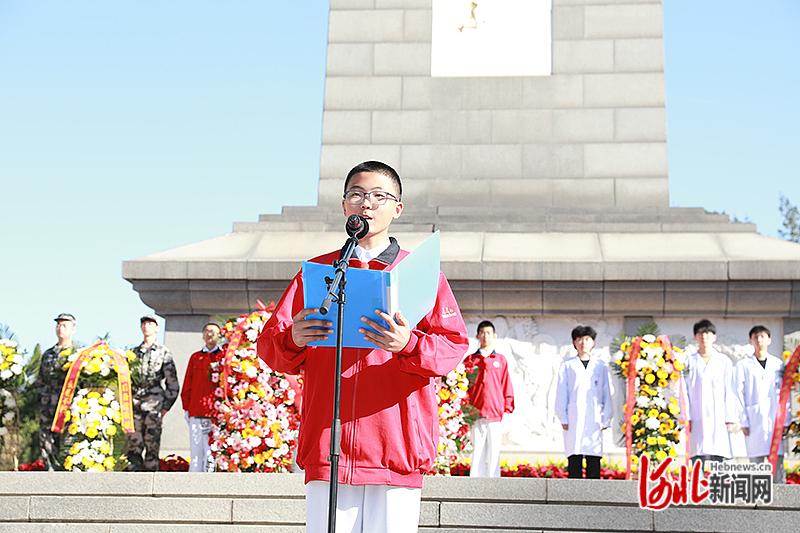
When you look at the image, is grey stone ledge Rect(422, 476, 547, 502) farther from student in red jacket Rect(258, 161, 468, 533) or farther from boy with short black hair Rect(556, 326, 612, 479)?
student in red jacket Rect(258, 161, 468, 533)

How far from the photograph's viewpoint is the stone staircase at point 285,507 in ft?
23.6

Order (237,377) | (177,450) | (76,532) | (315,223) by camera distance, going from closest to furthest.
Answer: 1. (76,532)
2. (237,377)
3. (177,450)
4. (315,223)

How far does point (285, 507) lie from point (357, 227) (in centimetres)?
425

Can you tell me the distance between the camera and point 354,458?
3.65 metres

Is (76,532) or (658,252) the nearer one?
(76,532)

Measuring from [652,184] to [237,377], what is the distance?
730cm

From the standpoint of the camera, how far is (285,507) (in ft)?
24.5

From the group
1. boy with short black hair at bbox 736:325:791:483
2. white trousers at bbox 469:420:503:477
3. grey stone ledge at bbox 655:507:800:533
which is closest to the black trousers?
white trousers at bbox 469:420:503:477

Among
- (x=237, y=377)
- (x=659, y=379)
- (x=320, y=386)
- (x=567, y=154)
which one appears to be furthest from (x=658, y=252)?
(x=320, y=386)

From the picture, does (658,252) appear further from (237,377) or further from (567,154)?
(237,377)

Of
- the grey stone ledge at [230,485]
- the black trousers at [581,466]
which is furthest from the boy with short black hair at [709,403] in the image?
the grey stone ledge at [230,485]

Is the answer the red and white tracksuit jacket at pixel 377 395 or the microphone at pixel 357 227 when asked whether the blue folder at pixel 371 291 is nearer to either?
the red and white tracksuit jacket at pixel 377 395

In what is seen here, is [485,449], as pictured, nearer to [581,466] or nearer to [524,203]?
[581,466]

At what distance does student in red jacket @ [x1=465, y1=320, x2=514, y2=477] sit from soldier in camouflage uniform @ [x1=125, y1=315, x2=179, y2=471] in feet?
10.0
